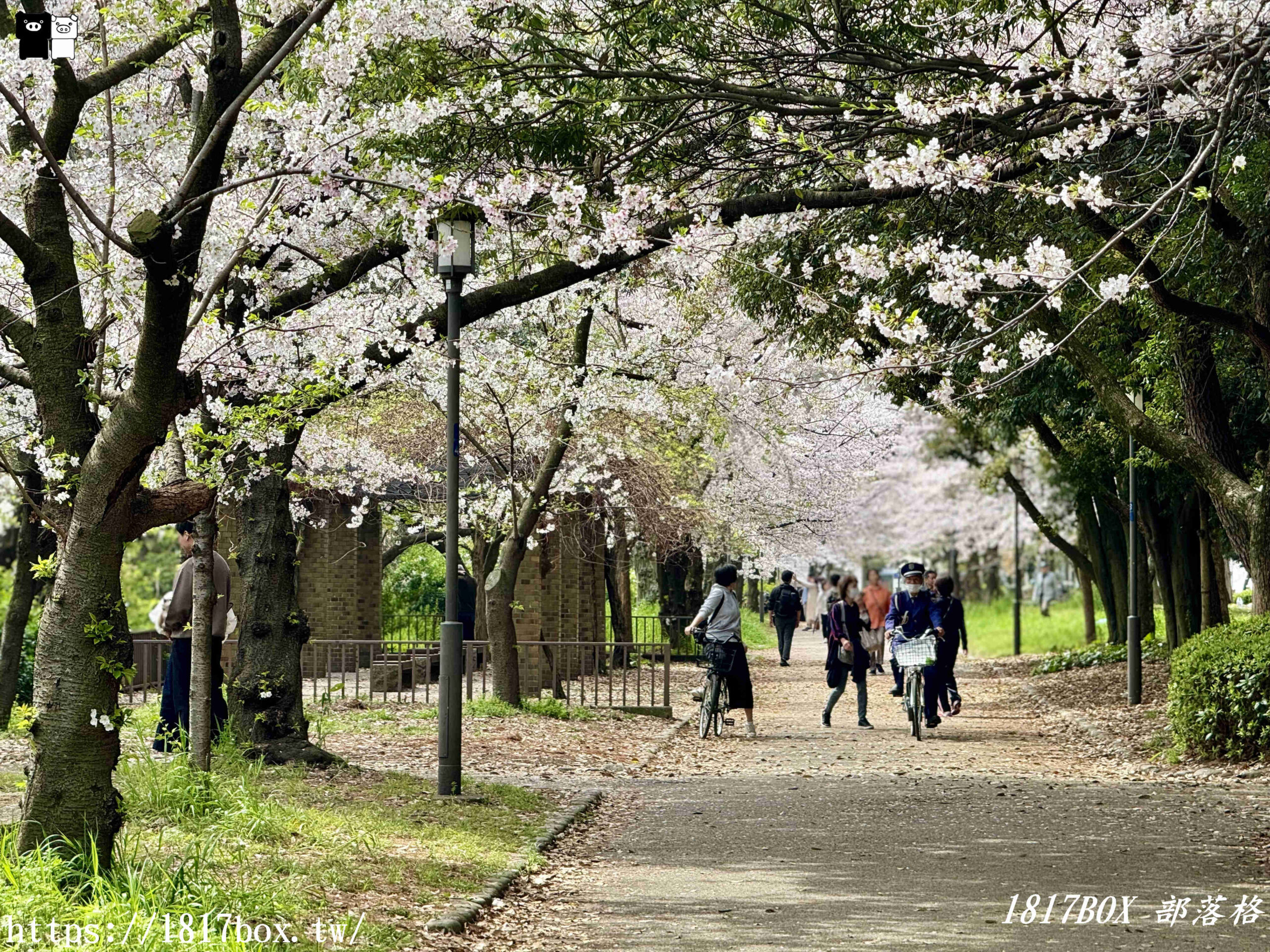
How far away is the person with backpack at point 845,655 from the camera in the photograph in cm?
1712

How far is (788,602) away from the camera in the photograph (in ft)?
100

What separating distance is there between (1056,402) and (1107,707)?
4.32m

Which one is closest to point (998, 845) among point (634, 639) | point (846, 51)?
point (846, 51)

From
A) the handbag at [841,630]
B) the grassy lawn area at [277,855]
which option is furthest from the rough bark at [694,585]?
the grassy lawn area at [277,855]

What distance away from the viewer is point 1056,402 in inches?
815

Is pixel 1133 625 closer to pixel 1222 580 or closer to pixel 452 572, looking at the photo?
pixel 1222 580

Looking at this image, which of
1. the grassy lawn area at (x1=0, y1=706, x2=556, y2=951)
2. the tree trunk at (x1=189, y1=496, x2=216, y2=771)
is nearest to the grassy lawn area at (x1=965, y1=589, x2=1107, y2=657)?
the grassy lawn area at (x1=0, y1=706, x2=556, y2=951)

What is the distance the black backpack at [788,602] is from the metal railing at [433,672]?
144 inches

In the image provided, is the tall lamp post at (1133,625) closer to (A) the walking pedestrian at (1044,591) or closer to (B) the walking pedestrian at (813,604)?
(A) the walking pedestrian at (1044,591)

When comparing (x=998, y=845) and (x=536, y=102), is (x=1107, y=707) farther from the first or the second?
(x=536, y=102)

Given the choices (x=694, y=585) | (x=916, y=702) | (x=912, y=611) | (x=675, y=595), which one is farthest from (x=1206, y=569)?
(x=675, y=595)

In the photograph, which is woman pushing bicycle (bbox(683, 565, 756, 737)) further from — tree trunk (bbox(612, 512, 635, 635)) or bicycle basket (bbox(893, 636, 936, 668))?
tree trunk (bbox(612, 512, 635, 635))

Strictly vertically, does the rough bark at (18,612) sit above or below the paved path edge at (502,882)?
above

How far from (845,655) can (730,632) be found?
1973 millimetres
